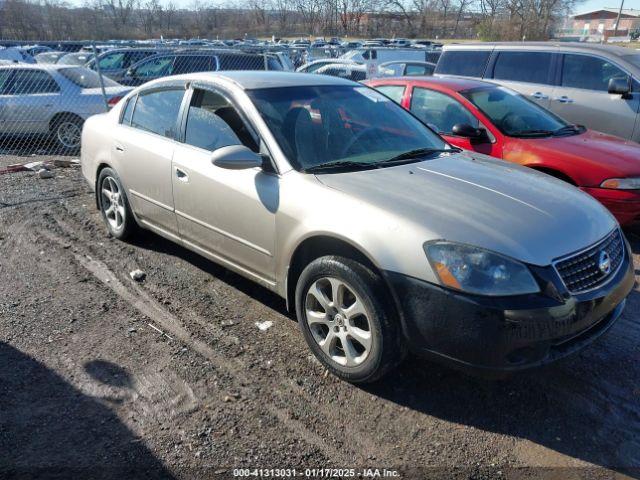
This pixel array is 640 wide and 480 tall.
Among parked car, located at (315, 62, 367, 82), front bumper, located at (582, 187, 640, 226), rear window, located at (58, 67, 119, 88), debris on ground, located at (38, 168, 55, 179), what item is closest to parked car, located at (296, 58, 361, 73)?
parked car, located at (315, 62, 367, 82)

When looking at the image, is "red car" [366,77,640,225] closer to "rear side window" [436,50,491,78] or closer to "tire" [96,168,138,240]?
"rear side window" [436,50,491,78]

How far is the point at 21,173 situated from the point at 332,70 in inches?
387

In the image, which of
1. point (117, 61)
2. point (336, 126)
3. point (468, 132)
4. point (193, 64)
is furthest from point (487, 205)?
point (117, 61)

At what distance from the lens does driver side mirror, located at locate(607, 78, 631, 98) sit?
7176 mm

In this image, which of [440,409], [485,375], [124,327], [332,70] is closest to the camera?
[485,375]

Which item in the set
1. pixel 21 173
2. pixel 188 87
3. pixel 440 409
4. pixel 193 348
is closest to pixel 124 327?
pixel 193 348

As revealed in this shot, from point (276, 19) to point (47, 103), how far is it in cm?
6569

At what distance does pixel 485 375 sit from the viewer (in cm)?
268

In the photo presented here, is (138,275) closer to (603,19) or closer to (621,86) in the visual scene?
(621,86)

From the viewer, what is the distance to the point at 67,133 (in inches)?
379

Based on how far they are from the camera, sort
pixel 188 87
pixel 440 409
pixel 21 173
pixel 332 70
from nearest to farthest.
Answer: pixel 440 409
pixel 188 87
pixel 21 173
pixel 332 70

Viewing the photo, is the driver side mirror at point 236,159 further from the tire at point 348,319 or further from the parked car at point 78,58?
the parked car at point 78,58

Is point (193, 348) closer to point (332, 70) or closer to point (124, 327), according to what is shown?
point (124, 327)

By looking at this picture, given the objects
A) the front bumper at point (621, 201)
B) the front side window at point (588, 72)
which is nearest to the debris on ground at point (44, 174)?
the front bumper at point (621, 201)
